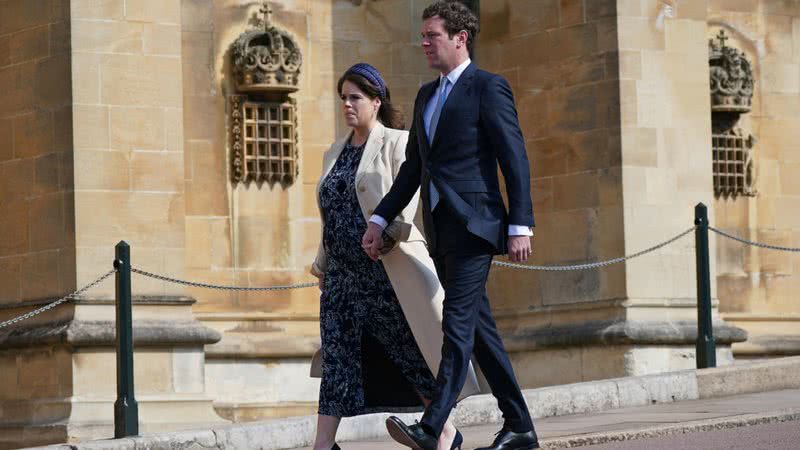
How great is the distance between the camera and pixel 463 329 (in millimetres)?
8516

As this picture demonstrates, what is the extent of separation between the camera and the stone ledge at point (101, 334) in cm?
1272

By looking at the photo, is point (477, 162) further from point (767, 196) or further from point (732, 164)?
point (767, 196)

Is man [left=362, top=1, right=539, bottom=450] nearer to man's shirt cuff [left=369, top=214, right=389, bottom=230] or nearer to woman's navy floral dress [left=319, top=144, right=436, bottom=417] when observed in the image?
man's shirt cuff [left=369, top=214, right=389, bottom=230]

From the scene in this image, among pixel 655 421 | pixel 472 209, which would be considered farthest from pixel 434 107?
pixel 655 421

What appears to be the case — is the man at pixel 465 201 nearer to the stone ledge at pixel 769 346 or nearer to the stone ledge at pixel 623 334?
the stone ledge at pixel 623 334

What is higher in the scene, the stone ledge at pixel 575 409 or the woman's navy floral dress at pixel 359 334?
the woman's navy floral dress at pixel 359 334

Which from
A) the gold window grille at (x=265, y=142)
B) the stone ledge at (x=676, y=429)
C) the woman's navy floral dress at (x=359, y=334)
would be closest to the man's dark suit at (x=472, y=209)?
the woman's navy floral dress at (x=359, y=334)

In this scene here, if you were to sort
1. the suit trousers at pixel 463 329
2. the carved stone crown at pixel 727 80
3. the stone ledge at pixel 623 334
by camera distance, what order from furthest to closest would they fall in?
the carved stone crown at pixel 727 80 < the stone ledge at pixel 623 334 < the suit trousers at pixel 463 329

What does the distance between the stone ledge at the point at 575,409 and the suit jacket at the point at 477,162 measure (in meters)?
1.40

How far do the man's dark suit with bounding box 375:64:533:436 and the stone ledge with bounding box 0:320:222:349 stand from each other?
4.39 metres

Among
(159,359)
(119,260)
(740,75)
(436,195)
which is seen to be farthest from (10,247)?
(740,75)

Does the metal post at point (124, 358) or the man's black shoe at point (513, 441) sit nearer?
the man's black shoe at point (513, 441)

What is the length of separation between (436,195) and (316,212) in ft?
21.8

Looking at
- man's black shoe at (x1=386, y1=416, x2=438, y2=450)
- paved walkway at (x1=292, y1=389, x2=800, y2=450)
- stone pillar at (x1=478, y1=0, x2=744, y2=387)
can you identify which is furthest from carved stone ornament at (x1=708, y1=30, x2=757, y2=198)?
man's black shoe at (x1=386, y1=416, x2=438, y2=450)
